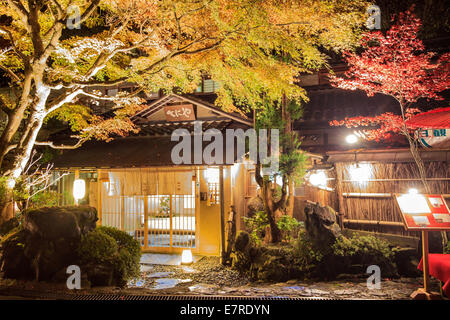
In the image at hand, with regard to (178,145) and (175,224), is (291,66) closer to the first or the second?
(178,145)

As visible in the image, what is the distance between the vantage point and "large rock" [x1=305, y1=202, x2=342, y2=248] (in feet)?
25.8

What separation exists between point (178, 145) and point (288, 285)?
6.87 m

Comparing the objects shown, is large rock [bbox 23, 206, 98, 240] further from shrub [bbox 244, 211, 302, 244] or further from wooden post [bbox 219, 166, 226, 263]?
shrub [bbox 244, 211, 302, 244]

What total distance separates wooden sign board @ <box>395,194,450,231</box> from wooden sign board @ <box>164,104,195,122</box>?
8809 millimetres

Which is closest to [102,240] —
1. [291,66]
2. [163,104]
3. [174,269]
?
[174,269]

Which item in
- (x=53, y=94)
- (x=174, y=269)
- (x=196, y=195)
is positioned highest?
(x=53, y=94)

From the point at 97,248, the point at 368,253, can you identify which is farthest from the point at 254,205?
the point at 97,248

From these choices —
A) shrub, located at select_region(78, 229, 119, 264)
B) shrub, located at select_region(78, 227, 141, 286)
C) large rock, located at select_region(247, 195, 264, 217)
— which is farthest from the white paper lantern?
large rock, located at select_region(247, 195, 264, 217)

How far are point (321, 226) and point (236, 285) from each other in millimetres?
2929

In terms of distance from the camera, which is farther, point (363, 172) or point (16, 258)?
point (363, 172)

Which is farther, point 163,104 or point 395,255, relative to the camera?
point 163,104

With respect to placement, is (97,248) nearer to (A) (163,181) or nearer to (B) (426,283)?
(A) (163,181)

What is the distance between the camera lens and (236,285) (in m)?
7.90

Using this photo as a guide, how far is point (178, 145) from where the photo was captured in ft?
38.3
